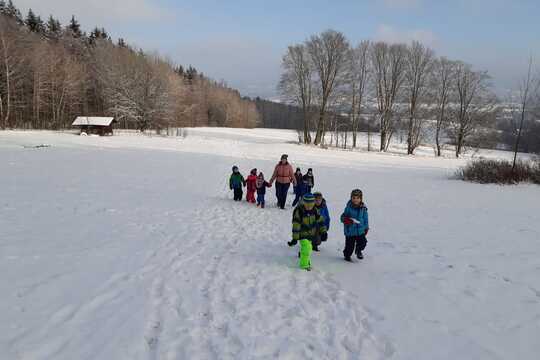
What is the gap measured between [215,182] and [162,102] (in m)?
37.6

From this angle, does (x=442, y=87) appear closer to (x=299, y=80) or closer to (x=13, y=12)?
Result: (x=299, y=80)

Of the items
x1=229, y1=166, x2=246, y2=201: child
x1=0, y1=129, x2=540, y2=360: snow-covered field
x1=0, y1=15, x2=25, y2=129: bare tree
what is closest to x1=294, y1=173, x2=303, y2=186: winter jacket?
x1=0, y1=129, x2=540, y2=360: snow-covered field

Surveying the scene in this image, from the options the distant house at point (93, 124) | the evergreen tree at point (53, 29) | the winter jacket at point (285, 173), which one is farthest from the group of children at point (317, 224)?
the evergreen tree at point (53, 29)

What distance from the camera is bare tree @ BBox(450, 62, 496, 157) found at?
35.2 meters

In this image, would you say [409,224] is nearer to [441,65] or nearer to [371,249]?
[371,249]

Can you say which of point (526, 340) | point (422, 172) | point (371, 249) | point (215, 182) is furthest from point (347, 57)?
point (526, 340)

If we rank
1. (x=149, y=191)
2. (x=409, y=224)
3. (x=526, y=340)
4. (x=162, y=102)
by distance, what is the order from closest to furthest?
(x=526, y=340), (x=409, y=224), (x=149, y=191), (x=162, y=102)

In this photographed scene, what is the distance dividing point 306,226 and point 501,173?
17506mm

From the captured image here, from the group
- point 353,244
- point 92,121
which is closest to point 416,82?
point 353,244

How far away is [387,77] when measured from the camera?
124 feet

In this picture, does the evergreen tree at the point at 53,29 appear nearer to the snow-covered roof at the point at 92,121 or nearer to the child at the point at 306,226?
the snow-covered roof at the point at 92,121

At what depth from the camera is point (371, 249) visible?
7.05 meters

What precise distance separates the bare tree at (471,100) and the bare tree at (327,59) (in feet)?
45.7

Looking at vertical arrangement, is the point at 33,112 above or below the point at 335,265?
above
